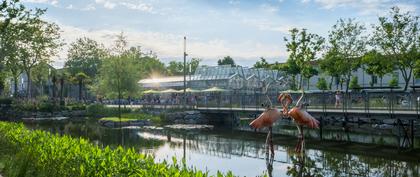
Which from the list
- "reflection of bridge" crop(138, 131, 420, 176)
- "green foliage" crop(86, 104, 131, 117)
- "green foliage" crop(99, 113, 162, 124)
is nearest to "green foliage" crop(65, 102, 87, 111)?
"green foliage" crop(86, 104, 131, 117)

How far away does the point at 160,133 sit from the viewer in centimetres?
3725

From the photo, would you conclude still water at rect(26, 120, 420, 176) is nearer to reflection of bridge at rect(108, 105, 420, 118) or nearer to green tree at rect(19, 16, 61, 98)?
reflection of bridge at rect(108, 105, 420, 118)

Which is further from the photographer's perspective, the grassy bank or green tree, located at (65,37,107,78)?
green tree, located at (65,37,107,78)

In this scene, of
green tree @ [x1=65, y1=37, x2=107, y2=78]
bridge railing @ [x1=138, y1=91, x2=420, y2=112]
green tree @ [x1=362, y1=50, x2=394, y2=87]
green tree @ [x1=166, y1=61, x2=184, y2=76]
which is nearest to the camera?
bridge railing @ [x1=138, y1=91, x2=420, y2=112]

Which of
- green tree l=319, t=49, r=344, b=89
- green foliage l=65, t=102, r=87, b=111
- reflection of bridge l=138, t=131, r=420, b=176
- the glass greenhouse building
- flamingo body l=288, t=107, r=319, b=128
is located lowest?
reflection of bridge l=138, t=131, r=420, b=176

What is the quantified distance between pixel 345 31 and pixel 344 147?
2789cm

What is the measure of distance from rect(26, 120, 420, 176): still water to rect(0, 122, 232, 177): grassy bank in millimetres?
7686

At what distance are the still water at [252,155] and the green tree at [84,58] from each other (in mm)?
55772

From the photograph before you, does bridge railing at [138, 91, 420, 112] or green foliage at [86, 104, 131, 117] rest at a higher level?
bridge railing at [138, 91, 420, 112]

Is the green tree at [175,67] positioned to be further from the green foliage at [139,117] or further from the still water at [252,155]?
the still water at [252,155]

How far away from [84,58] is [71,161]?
277ft

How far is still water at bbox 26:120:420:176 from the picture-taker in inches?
811

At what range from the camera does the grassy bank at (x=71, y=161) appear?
8570 millimetres

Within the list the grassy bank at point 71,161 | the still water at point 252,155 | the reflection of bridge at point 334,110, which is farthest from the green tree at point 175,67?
the grassy bank at point 71,161
